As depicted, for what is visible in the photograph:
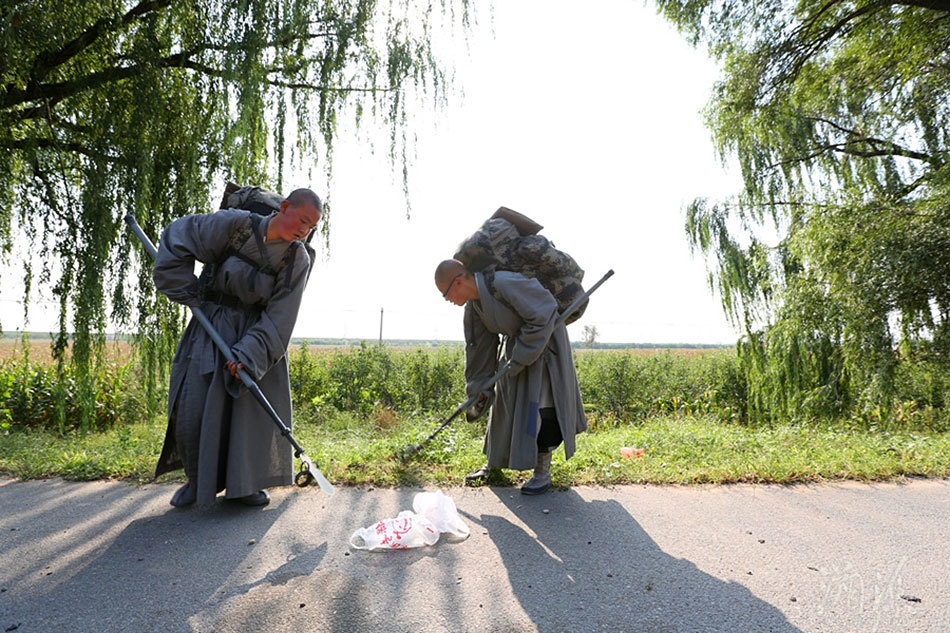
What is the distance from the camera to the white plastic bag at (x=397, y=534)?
2697 mm

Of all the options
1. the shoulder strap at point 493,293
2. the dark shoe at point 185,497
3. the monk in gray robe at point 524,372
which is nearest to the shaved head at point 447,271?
the monk in gray robe at point 524,372

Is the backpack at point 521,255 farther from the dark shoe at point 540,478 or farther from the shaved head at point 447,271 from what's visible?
the dark shoe at point 540,478

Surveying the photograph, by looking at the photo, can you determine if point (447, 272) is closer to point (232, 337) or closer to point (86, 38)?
point (232, 337)

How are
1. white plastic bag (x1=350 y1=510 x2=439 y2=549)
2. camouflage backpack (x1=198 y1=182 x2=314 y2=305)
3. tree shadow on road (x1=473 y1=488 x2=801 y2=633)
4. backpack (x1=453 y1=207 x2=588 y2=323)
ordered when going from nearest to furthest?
1. tree shadow on road (x1=473 y1=488 x2=801 y2=633)
2. white plastic bag (x1=350 y1=510 x2=439 y2=549)
3. camouflage backpack (x1=198 y1=182 x2=314 y2=305)
4. backpack (x1=453 y1=207 x2=588 y2=323)

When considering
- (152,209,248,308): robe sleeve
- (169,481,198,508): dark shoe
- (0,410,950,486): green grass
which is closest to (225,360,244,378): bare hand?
(152,209,248,308): robe sleeve

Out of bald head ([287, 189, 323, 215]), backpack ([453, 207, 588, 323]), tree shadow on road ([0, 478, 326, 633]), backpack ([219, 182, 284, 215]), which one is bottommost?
tree shadow on road ([0, 478, 326, 633])

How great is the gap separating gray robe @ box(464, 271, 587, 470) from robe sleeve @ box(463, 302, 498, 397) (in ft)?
0.11

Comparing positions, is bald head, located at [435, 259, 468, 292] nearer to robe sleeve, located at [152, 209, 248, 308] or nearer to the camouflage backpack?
the camouflage backpack

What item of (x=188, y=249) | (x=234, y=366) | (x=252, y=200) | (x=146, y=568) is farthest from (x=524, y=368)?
(x=146, y=568)

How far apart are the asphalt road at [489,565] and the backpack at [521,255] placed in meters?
1.39

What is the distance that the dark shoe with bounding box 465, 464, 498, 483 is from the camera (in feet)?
12.6

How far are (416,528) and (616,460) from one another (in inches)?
84.9

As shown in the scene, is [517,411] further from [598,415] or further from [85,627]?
[598,415]

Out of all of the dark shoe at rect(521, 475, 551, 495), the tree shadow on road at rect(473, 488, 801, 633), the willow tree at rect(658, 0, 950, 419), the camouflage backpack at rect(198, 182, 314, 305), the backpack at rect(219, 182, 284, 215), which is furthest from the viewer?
the willow tree at rect(658, 0, 950, 419)
